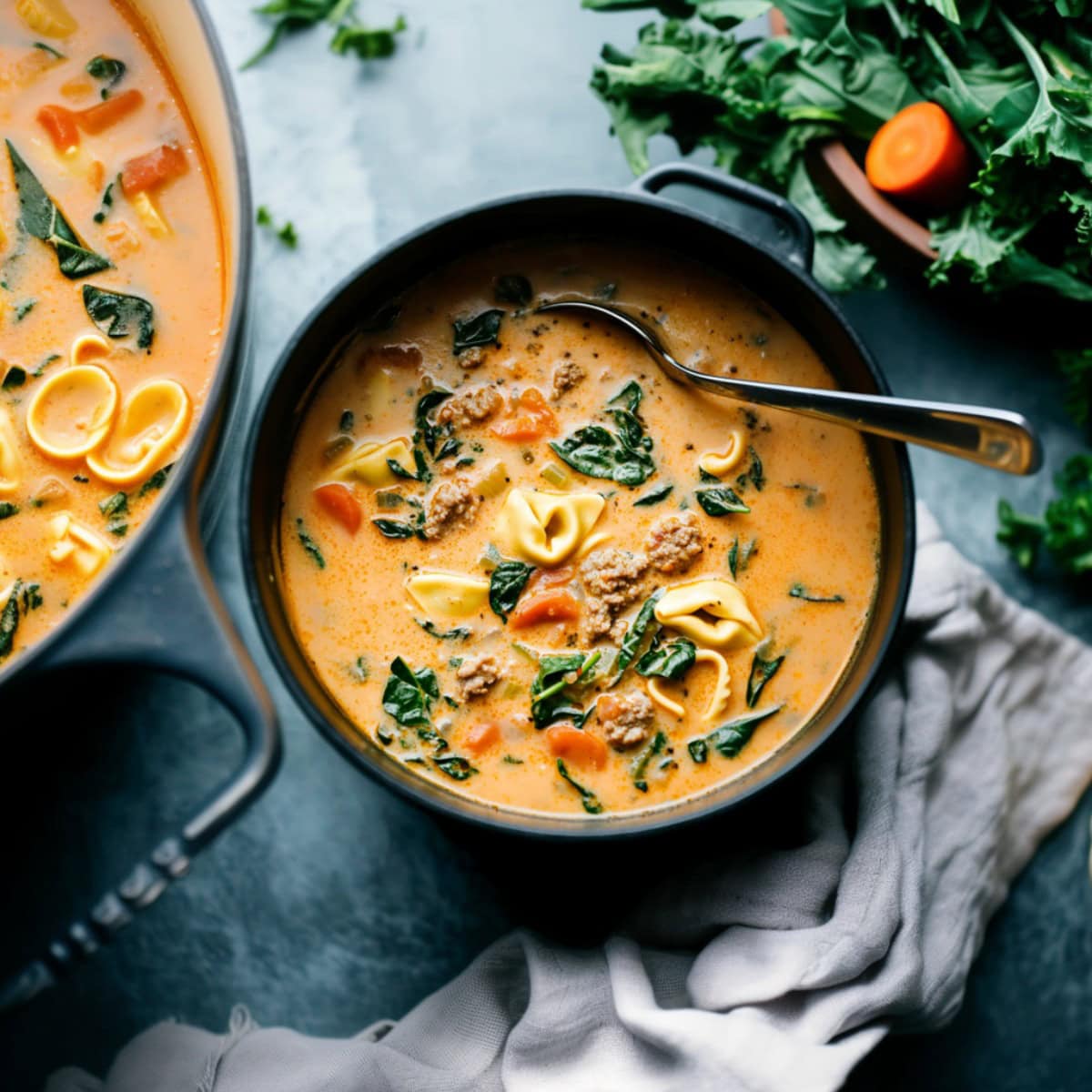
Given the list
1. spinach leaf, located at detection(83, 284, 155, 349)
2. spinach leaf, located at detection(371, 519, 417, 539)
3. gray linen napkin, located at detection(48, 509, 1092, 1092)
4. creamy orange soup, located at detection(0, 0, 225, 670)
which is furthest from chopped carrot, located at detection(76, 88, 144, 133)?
gray linen napkin, located at detection(48, 509, 1092, 1092)

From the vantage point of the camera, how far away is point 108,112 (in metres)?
3.10

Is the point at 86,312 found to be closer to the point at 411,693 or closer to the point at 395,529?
the point at 395,529

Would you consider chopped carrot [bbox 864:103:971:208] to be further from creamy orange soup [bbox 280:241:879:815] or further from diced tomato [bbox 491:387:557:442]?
diced tomato [bbox 491:387:557:442]

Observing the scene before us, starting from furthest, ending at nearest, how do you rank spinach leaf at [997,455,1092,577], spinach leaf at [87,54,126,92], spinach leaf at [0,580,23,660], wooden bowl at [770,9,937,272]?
spinach leaf at [997,455,1092,577]
wooden bowl at [770,9,937,272]
spinach leaf at [87,54,126,92]
spinach leaf at [0,580,23,660]

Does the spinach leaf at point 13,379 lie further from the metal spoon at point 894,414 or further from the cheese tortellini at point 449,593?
the metal spoon at point 894,414

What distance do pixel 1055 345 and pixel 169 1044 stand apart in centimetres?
325

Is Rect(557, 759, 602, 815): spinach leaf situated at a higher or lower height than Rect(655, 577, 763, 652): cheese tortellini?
lower

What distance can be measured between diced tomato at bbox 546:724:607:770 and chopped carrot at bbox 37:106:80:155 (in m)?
1.93

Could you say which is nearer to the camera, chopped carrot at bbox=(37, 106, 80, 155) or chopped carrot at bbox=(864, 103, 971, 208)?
chopped carrot at bbox=(37, 106, 80, 155)

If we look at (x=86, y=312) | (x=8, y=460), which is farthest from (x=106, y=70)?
(x=8, y=460)

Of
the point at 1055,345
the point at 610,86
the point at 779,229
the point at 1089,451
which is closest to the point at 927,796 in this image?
the point at 1089,451

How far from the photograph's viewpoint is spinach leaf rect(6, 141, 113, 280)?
3.02 metres

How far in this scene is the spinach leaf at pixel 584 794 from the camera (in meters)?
2.97

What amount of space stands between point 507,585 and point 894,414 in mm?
1007
